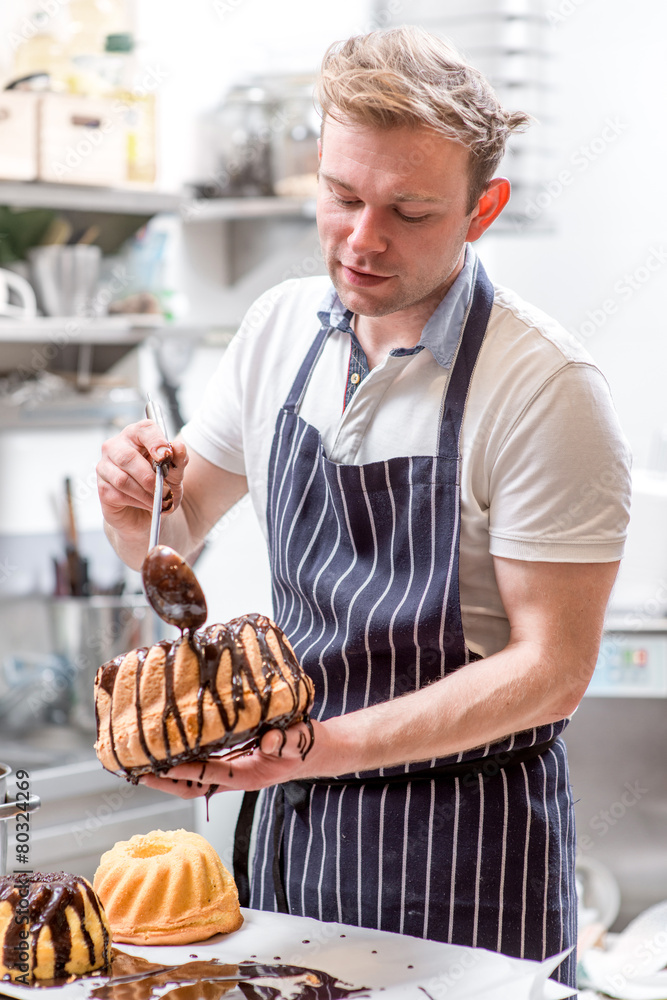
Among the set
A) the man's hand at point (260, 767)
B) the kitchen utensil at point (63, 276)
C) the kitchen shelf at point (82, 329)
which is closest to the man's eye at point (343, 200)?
Answer: the man's hand at point (260, 767)

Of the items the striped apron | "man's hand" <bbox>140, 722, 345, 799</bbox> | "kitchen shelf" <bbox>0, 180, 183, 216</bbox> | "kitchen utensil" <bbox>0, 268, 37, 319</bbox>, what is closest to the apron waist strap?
the striped apron

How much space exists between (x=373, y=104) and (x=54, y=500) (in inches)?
66.4

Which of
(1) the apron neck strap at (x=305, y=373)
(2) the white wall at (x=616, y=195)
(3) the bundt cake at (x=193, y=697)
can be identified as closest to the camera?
(3) the bundt cake at (x=193, y=697)

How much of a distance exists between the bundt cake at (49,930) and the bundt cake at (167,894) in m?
0.06

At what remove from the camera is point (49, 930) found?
100cm

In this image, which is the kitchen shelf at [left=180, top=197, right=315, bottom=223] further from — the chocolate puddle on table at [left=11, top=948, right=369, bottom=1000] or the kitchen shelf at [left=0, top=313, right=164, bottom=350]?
the chocolate puddle on table at [left=11, top=948, right=369, bottom=1000]

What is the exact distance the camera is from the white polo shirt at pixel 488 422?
3.79 ft

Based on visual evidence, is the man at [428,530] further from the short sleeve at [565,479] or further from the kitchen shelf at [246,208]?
the kitchen shelf at [246,208]

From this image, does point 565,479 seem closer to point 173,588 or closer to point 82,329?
point 173,588

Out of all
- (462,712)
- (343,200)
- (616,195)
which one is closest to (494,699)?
(462,712)

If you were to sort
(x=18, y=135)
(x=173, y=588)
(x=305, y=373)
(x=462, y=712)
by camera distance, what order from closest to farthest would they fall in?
(x=173, y=588), (x=462, y=712), (x=305, y=373), (x=18, y=135)

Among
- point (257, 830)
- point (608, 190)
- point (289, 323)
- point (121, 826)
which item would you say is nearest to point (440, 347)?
point (289, 323)

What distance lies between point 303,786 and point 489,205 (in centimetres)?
73

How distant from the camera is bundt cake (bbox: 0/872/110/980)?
0.99m
